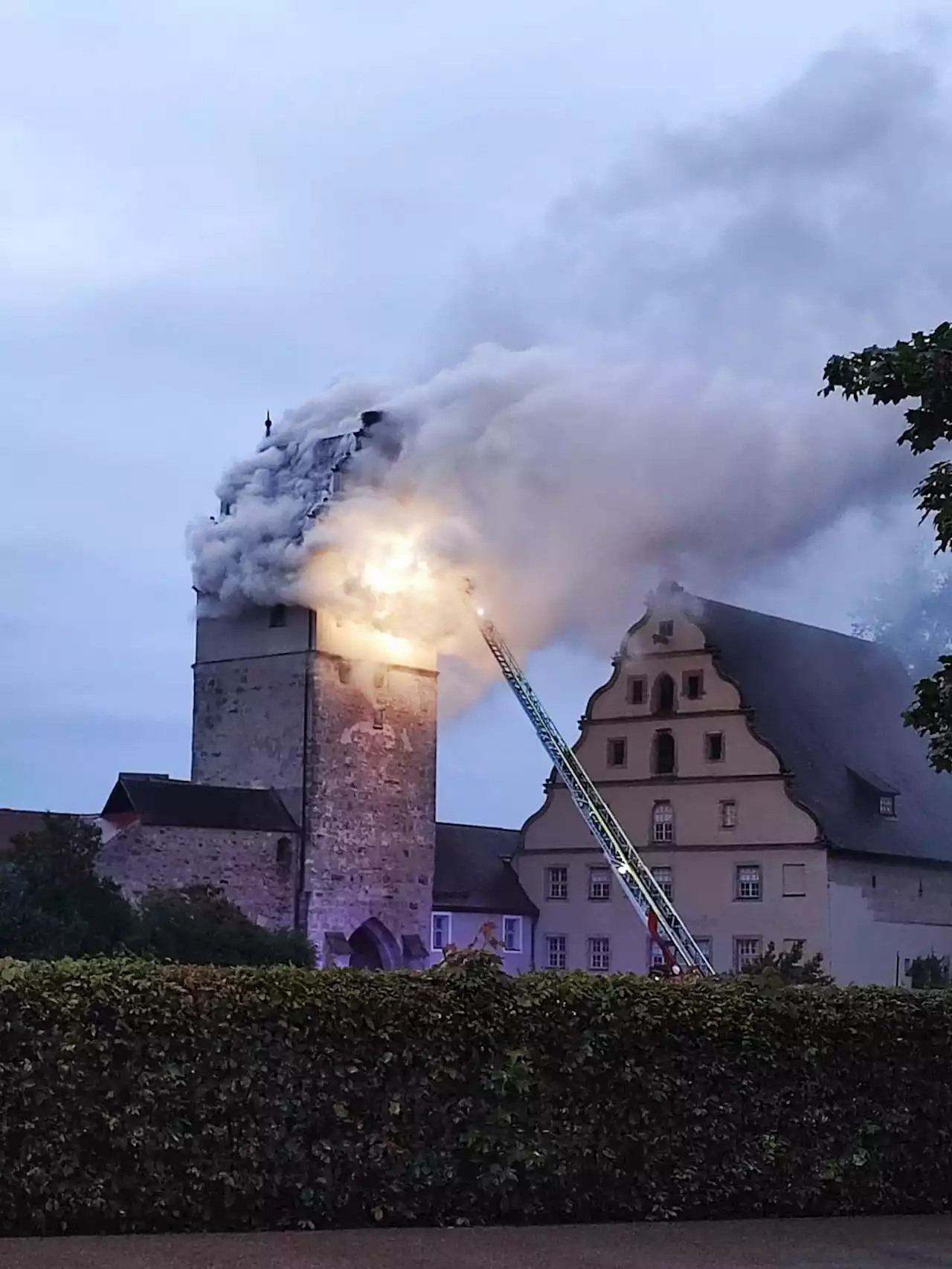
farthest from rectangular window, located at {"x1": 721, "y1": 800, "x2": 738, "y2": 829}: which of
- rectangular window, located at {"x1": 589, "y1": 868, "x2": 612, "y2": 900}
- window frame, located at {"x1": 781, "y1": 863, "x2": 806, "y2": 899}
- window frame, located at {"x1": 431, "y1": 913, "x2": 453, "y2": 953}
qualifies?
window frame, located at {"x1": 431, "y1": 913, "x2": 453, "y2": 953}

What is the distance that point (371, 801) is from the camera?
186ft

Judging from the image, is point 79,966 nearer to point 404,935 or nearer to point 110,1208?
point 110,1208

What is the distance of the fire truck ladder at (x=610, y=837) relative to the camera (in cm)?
5172

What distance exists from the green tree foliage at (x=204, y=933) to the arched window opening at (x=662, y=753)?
12.8 m

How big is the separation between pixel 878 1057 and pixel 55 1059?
6.83 metres

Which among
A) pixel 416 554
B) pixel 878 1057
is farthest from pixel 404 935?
pixel 878 1057

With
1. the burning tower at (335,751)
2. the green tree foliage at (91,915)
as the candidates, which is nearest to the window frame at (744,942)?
the burning tower at (335,751)

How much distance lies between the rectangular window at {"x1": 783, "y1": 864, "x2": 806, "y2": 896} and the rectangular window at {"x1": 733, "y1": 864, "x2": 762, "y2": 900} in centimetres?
78

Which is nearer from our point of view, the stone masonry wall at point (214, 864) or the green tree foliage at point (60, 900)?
the green tree foliage at point (60, 900)

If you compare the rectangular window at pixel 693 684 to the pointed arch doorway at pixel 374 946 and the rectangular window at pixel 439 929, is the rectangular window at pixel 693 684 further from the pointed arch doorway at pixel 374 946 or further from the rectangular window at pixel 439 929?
the pointed arch doorway at pixel 374 946

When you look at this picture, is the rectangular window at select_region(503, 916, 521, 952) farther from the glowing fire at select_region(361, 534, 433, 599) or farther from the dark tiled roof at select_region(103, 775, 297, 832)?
the glowing fire at select_region(361, 534, 433, 599)

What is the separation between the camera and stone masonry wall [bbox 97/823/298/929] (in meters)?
49.2

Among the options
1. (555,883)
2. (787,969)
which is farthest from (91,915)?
(555,883)

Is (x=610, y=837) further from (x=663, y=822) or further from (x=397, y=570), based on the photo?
(x=397, y=570)
